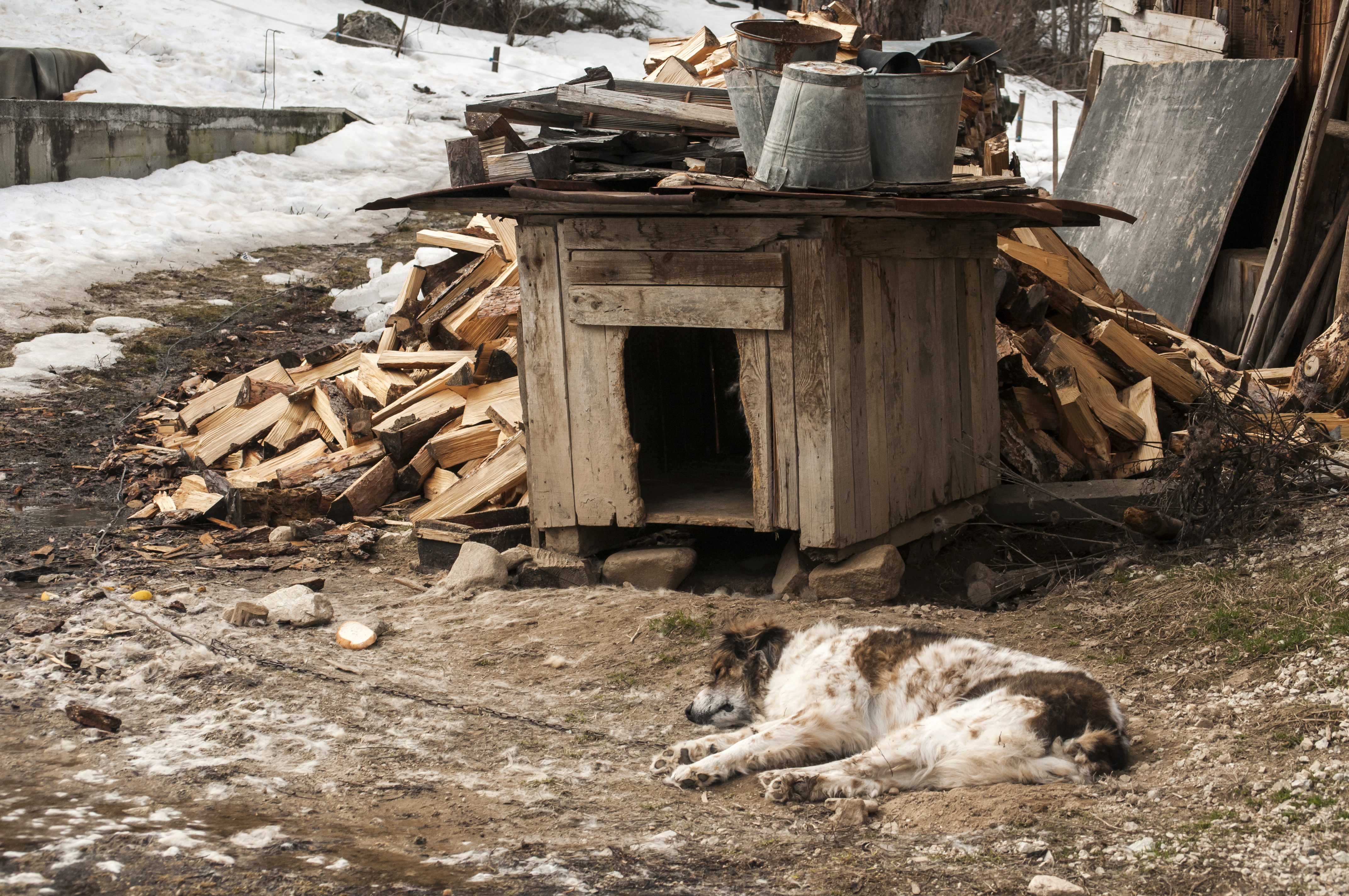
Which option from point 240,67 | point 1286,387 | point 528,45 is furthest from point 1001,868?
point 528,45

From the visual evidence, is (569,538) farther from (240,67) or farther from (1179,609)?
(240,67)

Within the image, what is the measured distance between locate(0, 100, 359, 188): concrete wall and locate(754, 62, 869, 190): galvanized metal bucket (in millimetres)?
11507

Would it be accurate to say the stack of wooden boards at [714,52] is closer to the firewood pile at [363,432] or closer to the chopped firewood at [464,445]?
the firewood pile at [363,432]

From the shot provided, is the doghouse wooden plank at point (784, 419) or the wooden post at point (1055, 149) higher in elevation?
the wooden post at point (1055, 149)

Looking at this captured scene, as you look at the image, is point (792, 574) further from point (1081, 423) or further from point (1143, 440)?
point (1143, 440)

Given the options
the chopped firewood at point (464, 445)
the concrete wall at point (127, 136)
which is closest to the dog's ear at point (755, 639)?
the chopped firewood at point (464, 445)

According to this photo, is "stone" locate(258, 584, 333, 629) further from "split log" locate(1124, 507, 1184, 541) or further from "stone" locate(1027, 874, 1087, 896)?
"split log" locate(1124, 507, 1184, 541)

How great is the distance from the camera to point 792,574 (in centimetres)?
557

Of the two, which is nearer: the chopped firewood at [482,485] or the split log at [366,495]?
the chopped firewood at [482,485]

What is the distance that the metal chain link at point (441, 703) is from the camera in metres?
3.98

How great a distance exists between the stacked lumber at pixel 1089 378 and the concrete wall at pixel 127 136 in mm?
11383

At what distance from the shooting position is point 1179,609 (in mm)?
4695

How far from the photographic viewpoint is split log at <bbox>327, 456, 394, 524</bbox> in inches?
275

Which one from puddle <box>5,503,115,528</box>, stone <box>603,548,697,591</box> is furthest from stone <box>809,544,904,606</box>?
puddle <box>5,503,115,528</box>
